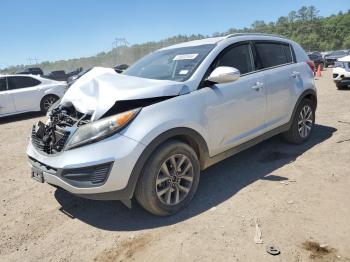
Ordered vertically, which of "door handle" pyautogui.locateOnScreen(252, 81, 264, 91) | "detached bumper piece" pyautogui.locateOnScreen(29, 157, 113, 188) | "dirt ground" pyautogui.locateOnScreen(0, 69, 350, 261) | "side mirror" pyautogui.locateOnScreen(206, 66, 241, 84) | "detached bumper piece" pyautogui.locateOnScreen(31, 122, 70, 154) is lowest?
"dirt ground" pyautogui.locateOnScreen(0, 69, 350, 261)

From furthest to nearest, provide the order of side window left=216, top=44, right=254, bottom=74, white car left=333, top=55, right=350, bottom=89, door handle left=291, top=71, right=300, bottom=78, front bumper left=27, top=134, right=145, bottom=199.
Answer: white car left=333, top=55, right=350, bottom=89, door handle left=291, top=71, right=300, bottom=78, side window left=216, top=44, right=254, bottom=74, front bumper left=27, top=134, right=145, bottom=199

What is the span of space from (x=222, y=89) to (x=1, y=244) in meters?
2.92

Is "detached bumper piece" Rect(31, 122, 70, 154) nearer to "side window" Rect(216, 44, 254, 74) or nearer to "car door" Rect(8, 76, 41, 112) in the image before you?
"side window" Rect(216, 44, 254, 74)

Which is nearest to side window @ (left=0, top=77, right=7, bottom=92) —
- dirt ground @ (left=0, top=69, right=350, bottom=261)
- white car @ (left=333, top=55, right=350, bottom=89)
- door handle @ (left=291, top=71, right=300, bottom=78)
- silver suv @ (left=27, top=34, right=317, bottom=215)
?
dirt ground @ (left=0, top=69, right=350, bottom=261)

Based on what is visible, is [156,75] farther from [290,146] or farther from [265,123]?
[290,146]

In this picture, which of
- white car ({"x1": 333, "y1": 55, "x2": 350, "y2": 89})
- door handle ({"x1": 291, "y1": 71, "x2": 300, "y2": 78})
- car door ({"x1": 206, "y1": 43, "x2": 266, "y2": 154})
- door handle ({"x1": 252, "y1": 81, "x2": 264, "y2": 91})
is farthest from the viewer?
white car ({"x1": 333, "y1": 55, "x2": 350, "y2": 89})

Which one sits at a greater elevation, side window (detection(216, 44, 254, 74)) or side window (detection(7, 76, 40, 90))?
side window (detection(216, 44, 254, 74))

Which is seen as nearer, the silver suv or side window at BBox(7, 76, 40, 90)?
the silver suv

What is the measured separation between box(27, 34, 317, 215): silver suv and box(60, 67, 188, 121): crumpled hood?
1 centimetres

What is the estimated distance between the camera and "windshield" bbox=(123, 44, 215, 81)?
410 cm

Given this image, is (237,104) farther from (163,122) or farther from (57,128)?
(57,128)

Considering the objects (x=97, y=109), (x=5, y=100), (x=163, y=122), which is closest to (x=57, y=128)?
(x=97, y=109)

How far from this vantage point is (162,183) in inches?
143

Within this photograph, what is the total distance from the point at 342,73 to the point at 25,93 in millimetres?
10682
